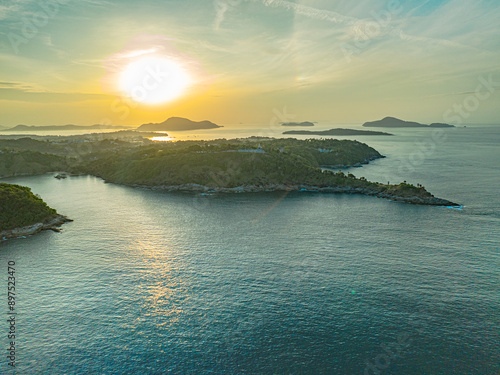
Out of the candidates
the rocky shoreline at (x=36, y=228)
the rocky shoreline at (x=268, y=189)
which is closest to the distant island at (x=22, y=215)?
the rocky shoreline at (x=36, y=228)

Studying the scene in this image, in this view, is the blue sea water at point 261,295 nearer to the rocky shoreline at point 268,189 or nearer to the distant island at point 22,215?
the distant island at point 22,215

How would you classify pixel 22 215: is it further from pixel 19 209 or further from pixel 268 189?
pixel 268 189

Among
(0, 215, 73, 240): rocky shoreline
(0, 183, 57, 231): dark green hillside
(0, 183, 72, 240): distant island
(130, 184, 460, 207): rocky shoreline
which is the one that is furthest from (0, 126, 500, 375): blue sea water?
(130, 184, 460, 207): rocky shoreline

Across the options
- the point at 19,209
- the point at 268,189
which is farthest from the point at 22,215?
the point at 268,189

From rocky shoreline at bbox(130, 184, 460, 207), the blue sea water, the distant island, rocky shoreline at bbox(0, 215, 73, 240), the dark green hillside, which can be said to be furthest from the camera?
rocky shoreline at bbox(130, 184, 460, 207)

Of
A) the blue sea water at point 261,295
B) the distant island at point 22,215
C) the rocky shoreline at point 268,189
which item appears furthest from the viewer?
the rocky shoreline at point 268,189

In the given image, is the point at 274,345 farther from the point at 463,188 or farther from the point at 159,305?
the point at 463,188

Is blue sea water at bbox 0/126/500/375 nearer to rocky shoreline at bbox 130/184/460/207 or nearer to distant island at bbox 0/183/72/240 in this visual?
distant island at bbox 0/183/72/240
